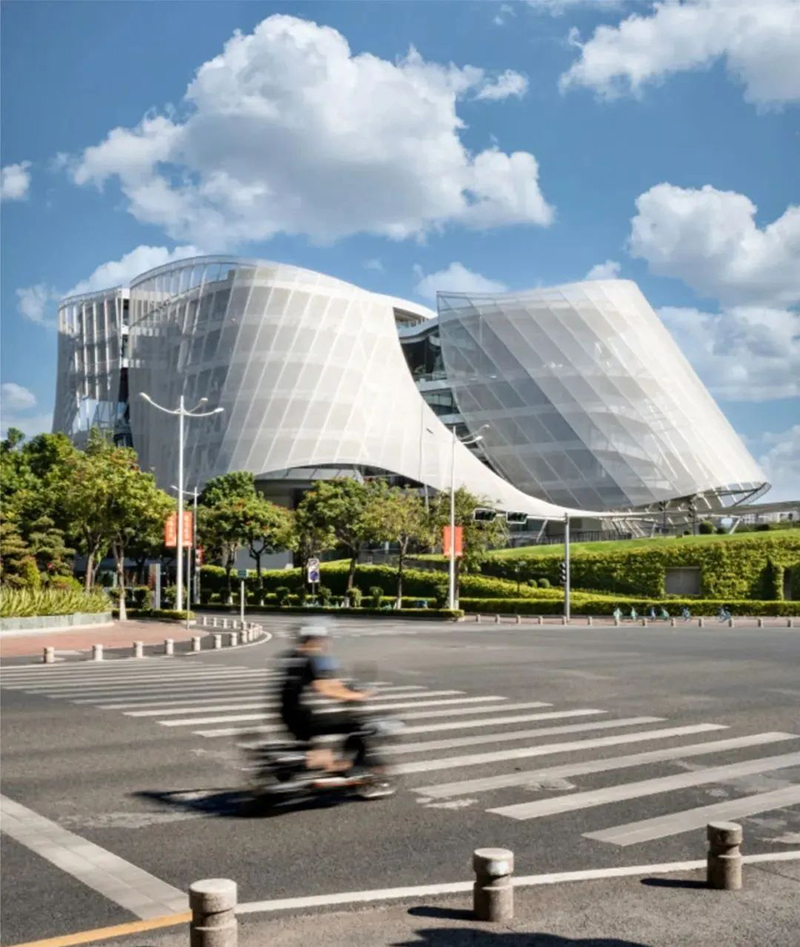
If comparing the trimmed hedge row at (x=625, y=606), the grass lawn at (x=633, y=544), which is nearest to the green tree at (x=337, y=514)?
the trimmed hedge row at (x=625, y=606)

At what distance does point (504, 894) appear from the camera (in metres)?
5.52

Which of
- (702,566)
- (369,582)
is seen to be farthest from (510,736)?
(369,582)

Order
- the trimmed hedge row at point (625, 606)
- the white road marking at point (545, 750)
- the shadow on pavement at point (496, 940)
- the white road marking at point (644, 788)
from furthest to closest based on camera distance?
the trimmed hedge row at point (625, 606) → the white road marking at point (545, 750) → the white road marking at point (644, 788) → the shadow on pavement at point (496, 940)

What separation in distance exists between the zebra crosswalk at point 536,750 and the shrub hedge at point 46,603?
17.5 m

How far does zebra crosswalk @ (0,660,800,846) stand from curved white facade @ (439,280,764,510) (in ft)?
215

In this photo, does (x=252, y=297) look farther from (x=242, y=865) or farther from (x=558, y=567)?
(x=242, y=865)

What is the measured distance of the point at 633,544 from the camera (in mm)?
63312

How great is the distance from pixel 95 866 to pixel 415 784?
337 cm

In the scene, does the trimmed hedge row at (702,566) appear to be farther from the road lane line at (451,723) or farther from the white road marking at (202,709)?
the road lane line at (451,723)

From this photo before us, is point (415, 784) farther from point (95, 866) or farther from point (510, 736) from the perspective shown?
point (95, 866)

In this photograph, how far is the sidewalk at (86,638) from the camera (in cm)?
2684

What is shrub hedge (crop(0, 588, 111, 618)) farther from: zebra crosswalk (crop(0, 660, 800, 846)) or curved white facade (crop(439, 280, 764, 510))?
curved white facade (crop(439, 280, 764, 510))

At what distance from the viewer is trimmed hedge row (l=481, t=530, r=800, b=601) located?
185ft

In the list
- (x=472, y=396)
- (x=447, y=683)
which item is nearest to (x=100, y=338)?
(x=472, y=396)
